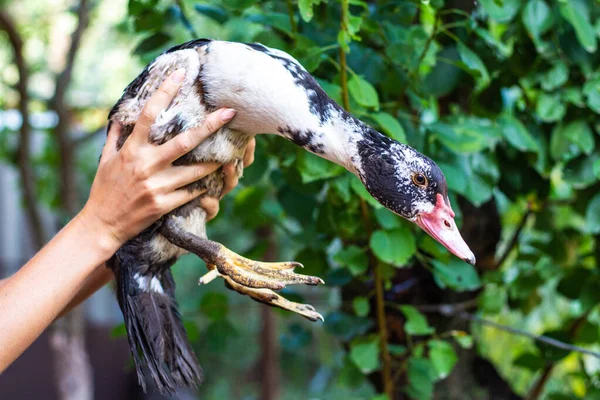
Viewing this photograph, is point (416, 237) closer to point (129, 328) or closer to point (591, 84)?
point (591, 84)

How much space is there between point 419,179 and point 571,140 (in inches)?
30.7

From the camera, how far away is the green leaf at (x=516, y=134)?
1.60 meters

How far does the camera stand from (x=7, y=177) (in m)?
5.69

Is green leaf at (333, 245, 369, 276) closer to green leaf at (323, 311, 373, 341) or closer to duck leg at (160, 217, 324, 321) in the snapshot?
green leaf at (323, 311, 373, 341)

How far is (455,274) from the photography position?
1666mm

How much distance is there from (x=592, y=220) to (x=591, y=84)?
1.18 feet

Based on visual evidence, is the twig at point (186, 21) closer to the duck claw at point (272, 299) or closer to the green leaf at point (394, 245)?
the green leaf at point (394, 245)

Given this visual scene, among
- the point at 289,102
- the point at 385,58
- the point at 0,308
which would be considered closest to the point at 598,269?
the point at 385,58

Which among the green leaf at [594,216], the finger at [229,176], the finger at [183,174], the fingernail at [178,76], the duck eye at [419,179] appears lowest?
the green leaf at [594,216]

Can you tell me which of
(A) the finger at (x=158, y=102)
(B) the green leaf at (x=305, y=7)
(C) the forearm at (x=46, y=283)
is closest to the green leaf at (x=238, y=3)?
(B) the green leaf at (x=305, y=7)

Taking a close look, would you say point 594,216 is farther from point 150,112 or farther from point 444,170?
point 150,112

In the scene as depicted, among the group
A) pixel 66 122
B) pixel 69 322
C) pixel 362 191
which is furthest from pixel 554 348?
pixel 66 122

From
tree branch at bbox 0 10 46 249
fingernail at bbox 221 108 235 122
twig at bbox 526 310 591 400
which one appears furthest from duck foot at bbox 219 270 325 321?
tree branch at bbox 0 10 46 249

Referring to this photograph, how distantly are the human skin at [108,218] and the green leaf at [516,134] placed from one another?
80cm
